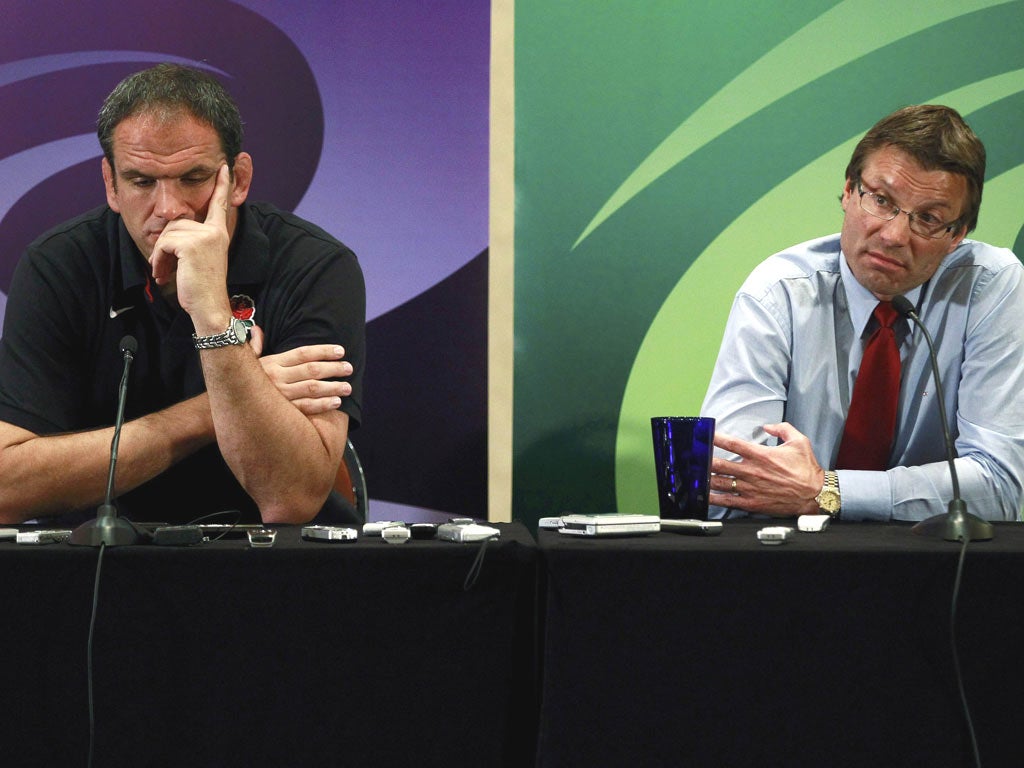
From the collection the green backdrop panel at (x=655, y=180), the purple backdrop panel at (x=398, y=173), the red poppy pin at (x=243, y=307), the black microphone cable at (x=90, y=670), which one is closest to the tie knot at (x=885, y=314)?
the green backdrop panel at (x=655, y=180)

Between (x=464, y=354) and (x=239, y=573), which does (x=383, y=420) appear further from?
(x=239, y=573)

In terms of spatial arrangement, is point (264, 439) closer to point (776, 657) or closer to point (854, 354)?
point (776, 657)

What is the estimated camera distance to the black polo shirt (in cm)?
208

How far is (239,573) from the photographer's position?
1.20 m

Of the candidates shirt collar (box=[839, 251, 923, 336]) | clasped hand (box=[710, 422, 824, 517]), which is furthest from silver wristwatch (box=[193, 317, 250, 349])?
shirt collar (box=[839, 251, 923, 336])

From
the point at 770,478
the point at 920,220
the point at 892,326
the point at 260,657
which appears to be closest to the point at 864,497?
the point at 770,478

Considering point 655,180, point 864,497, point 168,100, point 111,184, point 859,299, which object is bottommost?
point 864,497

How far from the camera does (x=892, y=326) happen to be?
233 cm

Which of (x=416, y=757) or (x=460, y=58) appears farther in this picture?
(x=460, y=58)

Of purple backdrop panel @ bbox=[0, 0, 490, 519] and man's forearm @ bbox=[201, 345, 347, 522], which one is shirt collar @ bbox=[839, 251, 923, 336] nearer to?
purple backdrop panel @ bbox=[0, 0, 490, 519]

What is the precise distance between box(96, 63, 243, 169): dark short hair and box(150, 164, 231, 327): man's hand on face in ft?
0.66

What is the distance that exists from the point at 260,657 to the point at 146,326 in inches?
45.6

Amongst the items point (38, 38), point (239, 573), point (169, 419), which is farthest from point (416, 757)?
point (38, 38)

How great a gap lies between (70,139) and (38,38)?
288 mm
